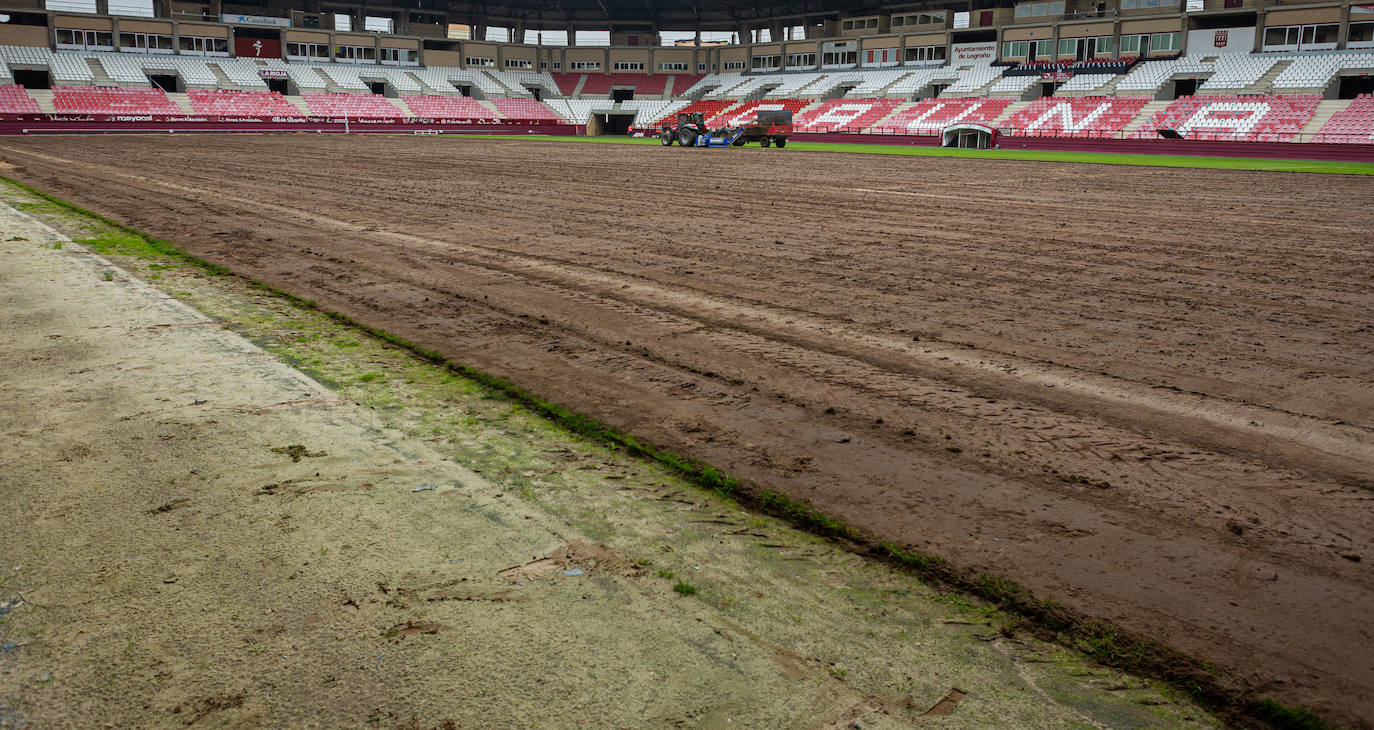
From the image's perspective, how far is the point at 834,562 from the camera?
136 inches

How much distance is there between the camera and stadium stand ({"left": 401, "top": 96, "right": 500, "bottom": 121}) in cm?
7550

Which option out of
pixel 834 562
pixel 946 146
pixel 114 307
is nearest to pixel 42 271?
pixel 114 307

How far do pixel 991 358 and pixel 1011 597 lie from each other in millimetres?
3214

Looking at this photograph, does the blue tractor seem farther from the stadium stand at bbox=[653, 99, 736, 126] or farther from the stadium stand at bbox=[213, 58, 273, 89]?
the stadium stand at bbox=[213, 58, 273, 89]

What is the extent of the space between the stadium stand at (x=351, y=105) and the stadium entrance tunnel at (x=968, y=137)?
44621 mm

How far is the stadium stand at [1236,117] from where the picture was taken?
4359 centimetres

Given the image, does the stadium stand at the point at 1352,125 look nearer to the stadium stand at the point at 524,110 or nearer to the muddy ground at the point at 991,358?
the muddy ground at the point at 991,358

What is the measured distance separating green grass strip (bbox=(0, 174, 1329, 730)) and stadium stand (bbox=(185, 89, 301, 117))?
70933 millimetres

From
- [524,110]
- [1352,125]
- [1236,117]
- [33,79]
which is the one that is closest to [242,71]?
[33,79]

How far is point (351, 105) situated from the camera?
73.0 m

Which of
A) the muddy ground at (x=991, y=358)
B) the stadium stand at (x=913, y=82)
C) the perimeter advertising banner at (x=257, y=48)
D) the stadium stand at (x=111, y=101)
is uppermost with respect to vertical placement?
the perimeter advertising banner at (x=257, y=48)

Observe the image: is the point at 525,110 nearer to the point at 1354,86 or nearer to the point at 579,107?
the point at 579,107

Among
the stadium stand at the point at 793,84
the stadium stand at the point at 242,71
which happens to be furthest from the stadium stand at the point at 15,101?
the stadium stand at the point at 793,84

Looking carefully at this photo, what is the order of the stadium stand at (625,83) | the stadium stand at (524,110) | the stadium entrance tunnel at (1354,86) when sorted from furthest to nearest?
the stadium stand at (625,83) < the stadium stand at (524,110) < the stadium entrance tunnel at (1354,86)
